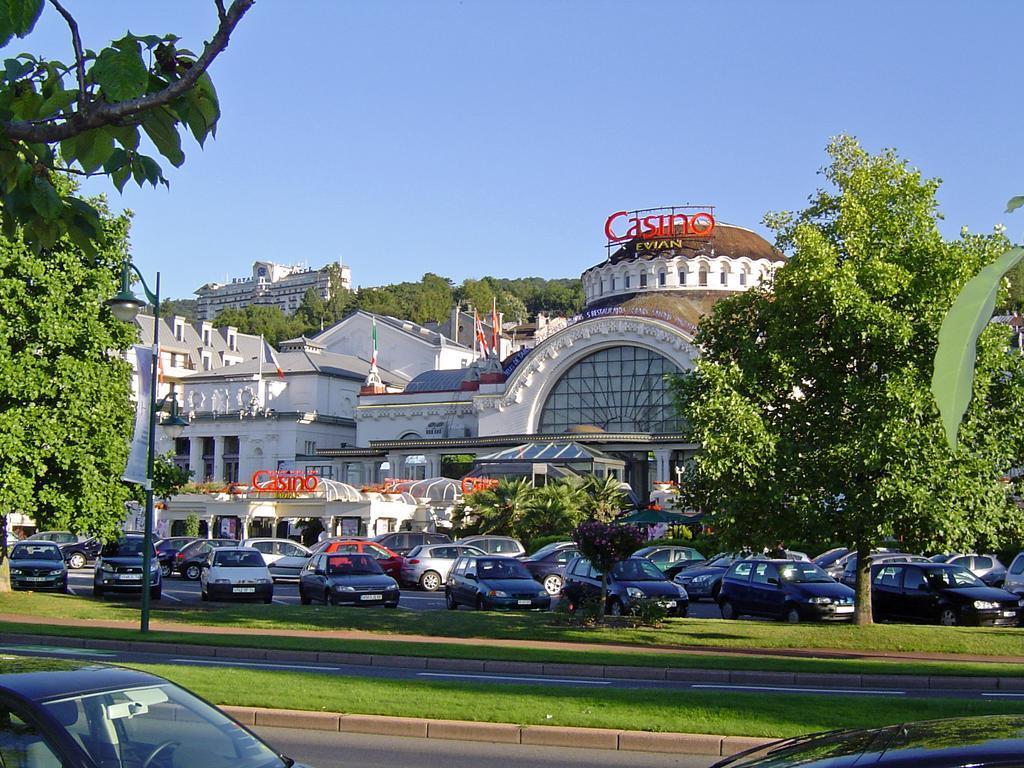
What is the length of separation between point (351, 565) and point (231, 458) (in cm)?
5906

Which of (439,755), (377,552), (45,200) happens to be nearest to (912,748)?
(45,200)

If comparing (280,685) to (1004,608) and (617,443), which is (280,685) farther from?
(617,443)

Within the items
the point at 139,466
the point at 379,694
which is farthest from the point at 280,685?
the point at 139,466

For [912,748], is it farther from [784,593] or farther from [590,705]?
[784,593]

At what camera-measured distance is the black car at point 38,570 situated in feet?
110

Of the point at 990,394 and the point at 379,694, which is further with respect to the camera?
the point at 990,394

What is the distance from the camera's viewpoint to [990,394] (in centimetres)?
2245

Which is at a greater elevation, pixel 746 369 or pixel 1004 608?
pixel 746 369

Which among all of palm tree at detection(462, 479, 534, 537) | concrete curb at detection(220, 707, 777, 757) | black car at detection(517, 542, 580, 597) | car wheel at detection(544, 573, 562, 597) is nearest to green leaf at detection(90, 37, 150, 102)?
concrete curb at detection(220, 707, 777, 757)

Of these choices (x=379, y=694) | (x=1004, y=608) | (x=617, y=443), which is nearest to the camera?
(x=379, y=694)

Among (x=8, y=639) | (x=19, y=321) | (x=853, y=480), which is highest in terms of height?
(x=19, y=321)

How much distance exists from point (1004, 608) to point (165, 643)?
61.2 feet

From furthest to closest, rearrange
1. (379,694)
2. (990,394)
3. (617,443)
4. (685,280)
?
(685,280) → (617,443) → (990,394) → (379,694)

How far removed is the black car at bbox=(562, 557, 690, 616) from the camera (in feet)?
87.5
